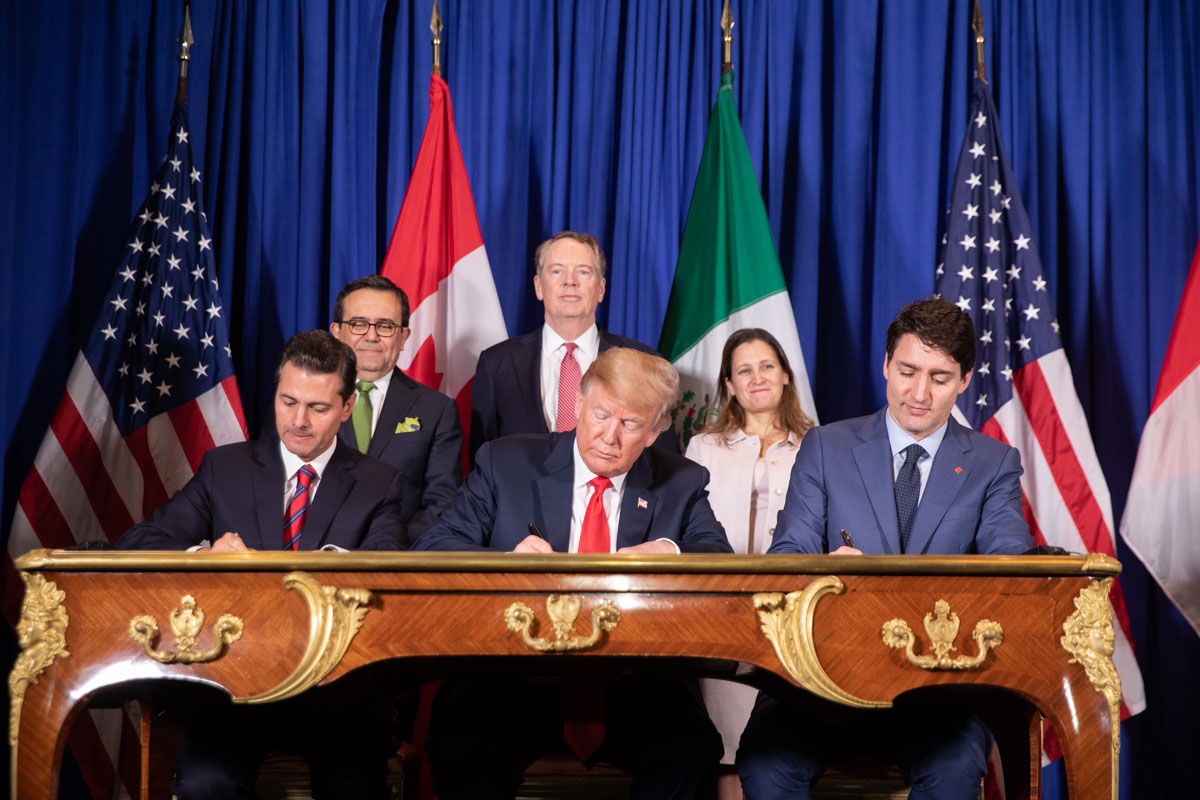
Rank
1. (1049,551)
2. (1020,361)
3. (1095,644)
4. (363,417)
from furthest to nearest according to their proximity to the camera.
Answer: (1020,361), (363,417), (1049,551), (1095,644)

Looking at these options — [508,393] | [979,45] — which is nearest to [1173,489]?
[979,45]

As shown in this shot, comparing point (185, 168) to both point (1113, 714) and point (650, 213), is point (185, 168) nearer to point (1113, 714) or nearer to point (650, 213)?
point (650, 213)

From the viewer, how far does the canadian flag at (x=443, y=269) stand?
4.72 metres

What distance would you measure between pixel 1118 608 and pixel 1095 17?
9.02 feet

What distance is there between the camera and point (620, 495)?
9.91ft

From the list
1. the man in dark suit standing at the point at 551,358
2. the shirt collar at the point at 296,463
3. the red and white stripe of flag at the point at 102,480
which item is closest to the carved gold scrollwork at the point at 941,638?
the shirt collar at the point at 296,463

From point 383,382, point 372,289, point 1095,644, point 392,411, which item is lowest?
point 1095,644

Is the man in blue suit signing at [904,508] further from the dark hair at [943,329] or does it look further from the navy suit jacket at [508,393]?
the navy suit jacket at [508,393]

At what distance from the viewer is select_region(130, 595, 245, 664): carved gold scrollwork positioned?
213 cm

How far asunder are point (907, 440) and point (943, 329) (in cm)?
32

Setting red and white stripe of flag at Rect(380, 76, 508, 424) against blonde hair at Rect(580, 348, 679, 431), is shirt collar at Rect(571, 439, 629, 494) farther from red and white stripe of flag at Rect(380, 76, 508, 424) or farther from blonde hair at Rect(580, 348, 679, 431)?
red and white stripe of flag at Rect(380, 76, 508, 424)

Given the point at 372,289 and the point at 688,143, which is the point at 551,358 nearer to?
the point at 372,289

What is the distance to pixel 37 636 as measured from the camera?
2.12 m

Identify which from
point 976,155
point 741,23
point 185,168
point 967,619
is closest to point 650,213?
point 741,23
